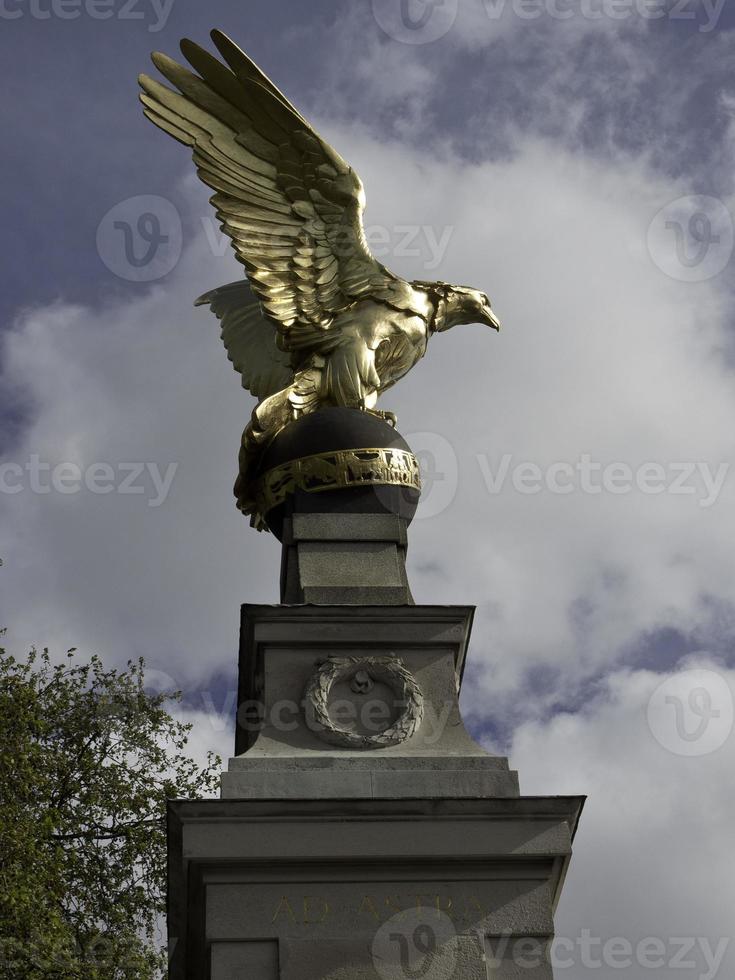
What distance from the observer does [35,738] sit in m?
20.3

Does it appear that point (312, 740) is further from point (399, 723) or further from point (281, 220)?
point (281, 220)

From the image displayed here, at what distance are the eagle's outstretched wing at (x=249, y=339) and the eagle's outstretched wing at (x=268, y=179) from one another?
4.59 ft

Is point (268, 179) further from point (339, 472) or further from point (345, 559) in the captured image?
point (345, 559)

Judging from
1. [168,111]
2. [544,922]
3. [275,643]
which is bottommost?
[544,922]

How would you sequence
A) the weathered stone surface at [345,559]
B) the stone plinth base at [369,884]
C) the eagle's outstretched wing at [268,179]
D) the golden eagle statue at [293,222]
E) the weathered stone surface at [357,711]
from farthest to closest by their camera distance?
1. the eagle's outstretched wing at [268,179]
2. the golden eagle statue at [293,222]
3. the weathered stone surface at [345,559]
4. the weathered stone surface at [357,711]
5. the stone plinth base at [369,884]

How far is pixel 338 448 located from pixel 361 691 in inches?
89.3

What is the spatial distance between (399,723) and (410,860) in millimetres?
1220

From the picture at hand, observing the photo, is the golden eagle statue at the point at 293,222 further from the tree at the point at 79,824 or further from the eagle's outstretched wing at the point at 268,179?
the tree at the point at 79,824

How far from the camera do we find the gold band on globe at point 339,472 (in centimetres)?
1225

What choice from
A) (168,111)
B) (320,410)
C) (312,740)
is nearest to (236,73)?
(168,111)

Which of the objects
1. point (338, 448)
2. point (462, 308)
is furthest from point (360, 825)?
point (462, 308)

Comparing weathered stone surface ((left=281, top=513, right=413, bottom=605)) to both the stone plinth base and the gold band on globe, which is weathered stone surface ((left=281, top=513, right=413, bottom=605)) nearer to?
the gold band on globe

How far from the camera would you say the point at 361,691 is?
11.1 m

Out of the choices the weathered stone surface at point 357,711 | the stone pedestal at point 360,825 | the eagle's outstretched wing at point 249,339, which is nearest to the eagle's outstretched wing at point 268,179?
the eagle's outstretched wing at point 249,339
